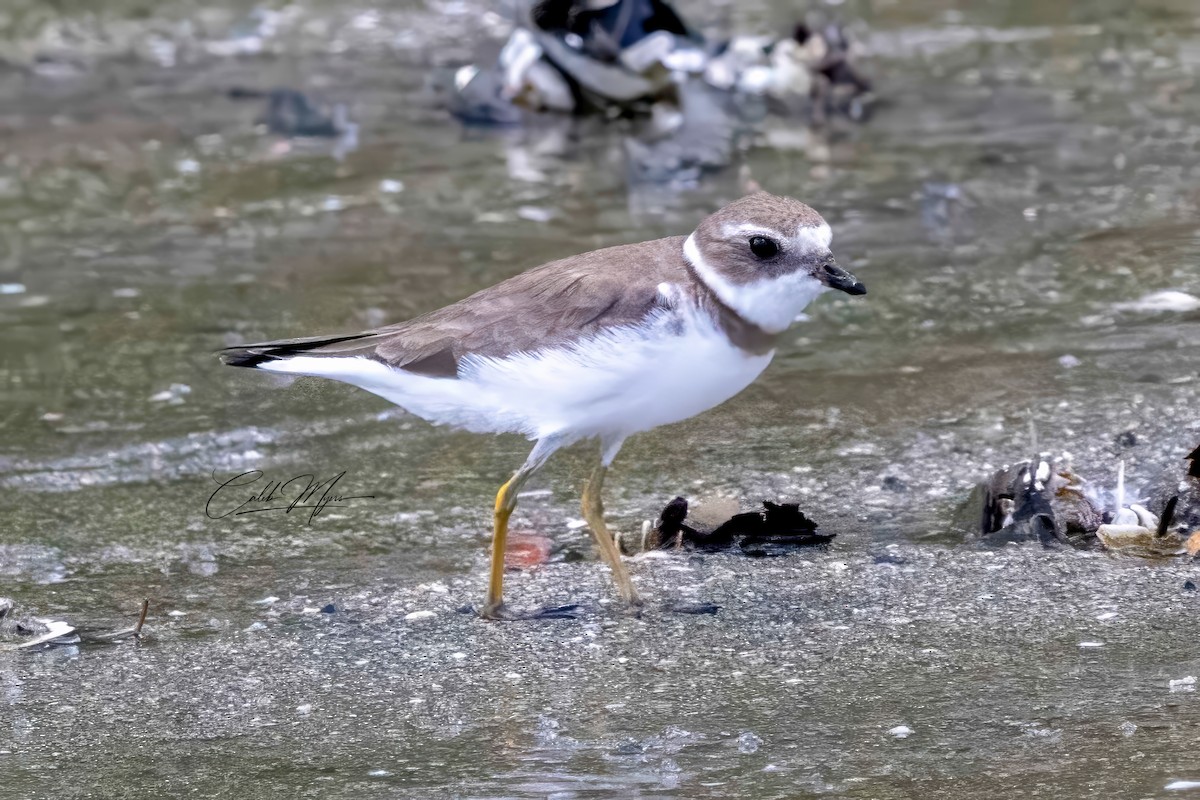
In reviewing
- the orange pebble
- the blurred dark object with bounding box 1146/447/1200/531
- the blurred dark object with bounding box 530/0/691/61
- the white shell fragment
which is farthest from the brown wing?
the blurred dark object with bounding box 530/0/691/61

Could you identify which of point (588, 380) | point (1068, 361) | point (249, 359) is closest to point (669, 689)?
point (588, 380)

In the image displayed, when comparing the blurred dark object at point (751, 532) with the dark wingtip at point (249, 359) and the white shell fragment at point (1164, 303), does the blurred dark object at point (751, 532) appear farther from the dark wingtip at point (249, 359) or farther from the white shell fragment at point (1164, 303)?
the white shell fragment at point (1164, 303)

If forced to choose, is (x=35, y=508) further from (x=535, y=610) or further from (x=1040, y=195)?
(x=1040, y=195)

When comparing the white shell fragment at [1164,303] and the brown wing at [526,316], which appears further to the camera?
the white shell fragment at [1164,303]

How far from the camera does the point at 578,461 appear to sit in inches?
215

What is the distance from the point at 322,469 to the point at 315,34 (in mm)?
6743

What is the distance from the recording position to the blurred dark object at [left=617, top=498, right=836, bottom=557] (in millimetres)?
4594

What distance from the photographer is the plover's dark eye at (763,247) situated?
4.04 m

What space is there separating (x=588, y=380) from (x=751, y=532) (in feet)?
2.65

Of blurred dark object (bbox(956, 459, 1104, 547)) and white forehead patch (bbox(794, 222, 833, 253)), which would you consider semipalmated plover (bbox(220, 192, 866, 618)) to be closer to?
white forehead patch (bbox(794, 222, 833, 253))

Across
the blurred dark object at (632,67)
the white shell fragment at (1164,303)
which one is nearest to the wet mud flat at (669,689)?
the white shell fragment at (1164,303)

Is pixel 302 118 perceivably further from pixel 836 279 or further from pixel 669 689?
pixel 669 689

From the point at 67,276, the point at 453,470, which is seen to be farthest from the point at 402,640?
the point at 67,276

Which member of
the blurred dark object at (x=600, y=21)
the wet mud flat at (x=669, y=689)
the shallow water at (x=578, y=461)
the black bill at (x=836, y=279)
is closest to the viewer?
the wet mud flat at (x=669, y=689)
